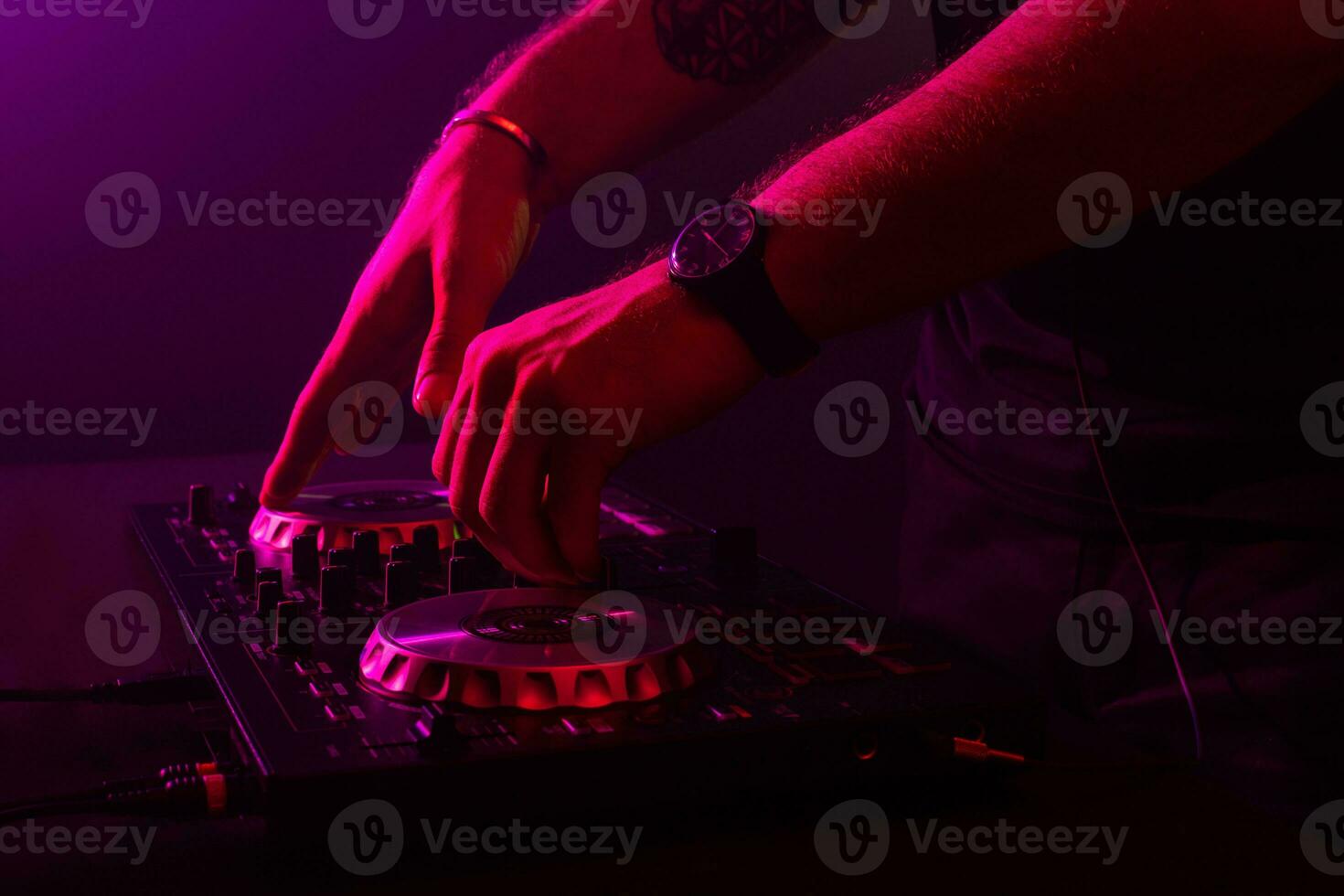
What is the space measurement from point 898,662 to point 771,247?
0.25 meters

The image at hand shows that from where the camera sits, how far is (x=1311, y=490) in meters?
0.96

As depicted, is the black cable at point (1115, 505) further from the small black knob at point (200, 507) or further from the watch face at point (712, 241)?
the small black knob at point (200, 507)

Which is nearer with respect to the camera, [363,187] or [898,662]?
[898,662]

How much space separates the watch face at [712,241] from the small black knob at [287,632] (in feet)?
0.98

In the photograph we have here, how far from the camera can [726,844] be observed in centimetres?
56

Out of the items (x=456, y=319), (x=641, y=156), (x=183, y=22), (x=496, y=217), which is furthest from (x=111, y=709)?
(x=183, y=22)

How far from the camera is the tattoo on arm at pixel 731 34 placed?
1.24 meters

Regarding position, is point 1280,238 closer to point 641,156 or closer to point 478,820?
point 641,156
